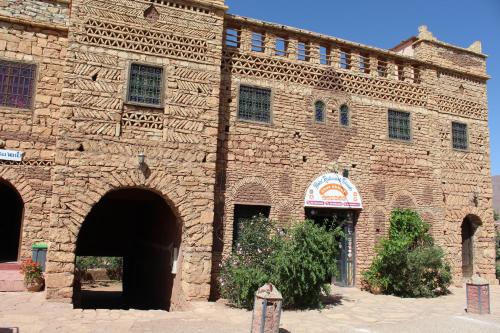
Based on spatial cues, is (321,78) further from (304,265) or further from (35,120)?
(35,120)

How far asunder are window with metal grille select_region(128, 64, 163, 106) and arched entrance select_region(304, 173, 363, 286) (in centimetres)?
516

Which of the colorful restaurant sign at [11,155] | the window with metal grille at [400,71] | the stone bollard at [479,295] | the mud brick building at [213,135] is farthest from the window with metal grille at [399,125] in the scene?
the colorful restaurant sign at [11,155]

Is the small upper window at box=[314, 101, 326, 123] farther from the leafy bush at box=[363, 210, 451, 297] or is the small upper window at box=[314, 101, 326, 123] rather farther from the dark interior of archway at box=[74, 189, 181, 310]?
the dark interior of archway at box=[74, 189, 181, 310]

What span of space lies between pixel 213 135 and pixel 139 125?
188 cm

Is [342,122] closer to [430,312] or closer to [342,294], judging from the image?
[342,294]

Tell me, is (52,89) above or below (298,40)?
below

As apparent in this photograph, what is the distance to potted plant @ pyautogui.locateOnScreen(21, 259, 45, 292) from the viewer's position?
9.73 m

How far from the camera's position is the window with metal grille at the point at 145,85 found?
10.6 metres

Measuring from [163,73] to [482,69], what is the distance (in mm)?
12204

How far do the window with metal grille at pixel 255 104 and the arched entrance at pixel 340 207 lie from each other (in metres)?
2.53

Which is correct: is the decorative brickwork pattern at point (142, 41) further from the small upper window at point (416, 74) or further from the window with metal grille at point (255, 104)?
the small upper window at point (416, 74)

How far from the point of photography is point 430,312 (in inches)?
392

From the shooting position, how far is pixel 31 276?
9.75m

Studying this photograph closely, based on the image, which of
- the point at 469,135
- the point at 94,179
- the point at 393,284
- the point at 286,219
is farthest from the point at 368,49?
the point at 94,179
